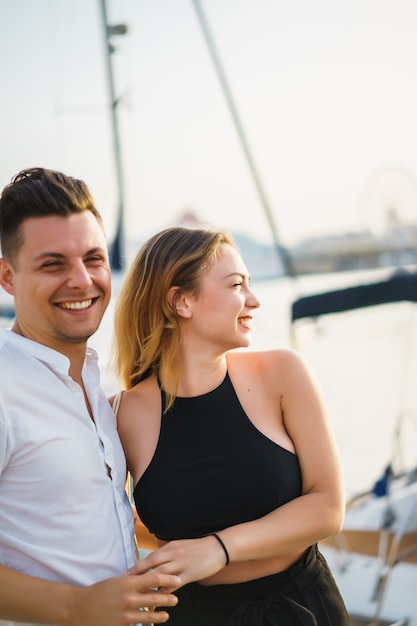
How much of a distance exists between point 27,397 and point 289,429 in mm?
498

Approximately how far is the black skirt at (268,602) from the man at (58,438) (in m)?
0.19

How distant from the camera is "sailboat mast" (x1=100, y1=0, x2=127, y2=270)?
4.52 meters

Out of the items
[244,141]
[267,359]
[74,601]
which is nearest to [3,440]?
[74,601]

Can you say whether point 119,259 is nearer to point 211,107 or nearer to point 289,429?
point 211,107

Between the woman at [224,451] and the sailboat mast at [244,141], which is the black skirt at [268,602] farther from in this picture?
the sailboat mast at [244,141]

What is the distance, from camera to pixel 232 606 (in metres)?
1.32

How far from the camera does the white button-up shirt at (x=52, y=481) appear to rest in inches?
44.9

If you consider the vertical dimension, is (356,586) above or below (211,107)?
below

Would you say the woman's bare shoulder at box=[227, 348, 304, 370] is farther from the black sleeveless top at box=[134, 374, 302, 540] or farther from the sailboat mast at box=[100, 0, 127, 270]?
the sailboat mast at box=[100, 0, 127, 270]

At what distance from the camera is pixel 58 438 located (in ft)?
3.84

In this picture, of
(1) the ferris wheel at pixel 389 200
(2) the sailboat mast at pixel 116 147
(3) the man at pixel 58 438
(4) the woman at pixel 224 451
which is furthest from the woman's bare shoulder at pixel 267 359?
(1) the ferris wheel at pixel 389 200

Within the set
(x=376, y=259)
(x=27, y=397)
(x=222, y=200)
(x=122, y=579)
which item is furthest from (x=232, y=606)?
(x=222, y=200)

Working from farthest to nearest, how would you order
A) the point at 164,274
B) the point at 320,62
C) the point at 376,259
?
the point at 320,62, the point at 376,259, the point at 164,274

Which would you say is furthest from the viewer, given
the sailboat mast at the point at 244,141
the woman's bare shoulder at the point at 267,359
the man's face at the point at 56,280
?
the sailboat mast at the point at 244,141
